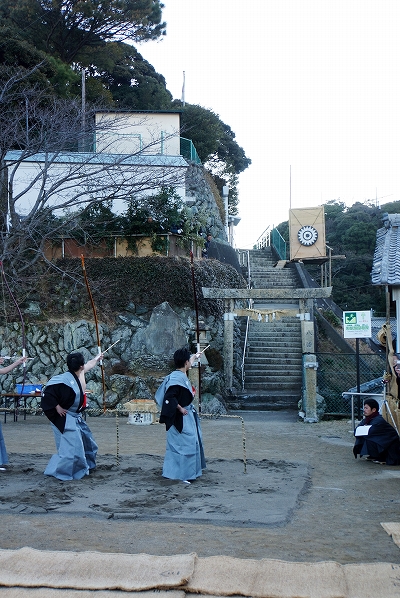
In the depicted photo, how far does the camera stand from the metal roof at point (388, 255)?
35.2ft

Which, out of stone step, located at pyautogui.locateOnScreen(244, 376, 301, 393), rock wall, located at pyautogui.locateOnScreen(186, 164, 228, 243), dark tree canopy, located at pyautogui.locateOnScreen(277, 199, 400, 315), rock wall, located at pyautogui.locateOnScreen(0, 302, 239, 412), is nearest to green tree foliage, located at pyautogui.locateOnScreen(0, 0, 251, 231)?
rock wall, located at pyautogui.locateOnScreen(186, 164, 228, 243)

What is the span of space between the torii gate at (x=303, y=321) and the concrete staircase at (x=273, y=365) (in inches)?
30.1

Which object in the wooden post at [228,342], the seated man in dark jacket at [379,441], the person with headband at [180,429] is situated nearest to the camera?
the person with headband at [180,429]

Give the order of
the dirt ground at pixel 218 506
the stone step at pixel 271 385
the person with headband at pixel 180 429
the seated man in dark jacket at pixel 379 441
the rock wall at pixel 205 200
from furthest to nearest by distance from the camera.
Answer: the rock wall at pixel 205 200, the stone step at pixel 271 385, the seated man in dark jacket at pixel 379 441, the person with headband at pixel 180 429, the dirt ground at pixel 218 506

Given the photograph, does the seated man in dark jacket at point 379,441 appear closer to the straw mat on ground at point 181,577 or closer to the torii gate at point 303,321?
the straw mat on ground at point 181,577

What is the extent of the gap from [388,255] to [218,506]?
7.10m

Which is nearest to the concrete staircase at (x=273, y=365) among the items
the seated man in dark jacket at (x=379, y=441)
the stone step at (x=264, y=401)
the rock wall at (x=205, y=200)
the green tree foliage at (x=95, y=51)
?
the stone step at (x=264, y=401)

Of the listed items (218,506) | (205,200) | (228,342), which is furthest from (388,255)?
(205,200)

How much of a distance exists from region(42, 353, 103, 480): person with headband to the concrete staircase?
31.3ft

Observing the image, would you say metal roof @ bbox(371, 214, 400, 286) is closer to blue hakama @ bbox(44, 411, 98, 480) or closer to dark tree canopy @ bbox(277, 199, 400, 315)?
blue hakama @ bbox(44, 411, 98, 480)

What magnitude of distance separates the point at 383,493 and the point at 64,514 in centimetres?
347

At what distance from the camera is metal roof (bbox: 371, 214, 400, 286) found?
10742mm

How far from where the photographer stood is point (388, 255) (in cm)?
1168

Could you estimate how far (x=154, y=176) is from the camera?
18.0 metres
